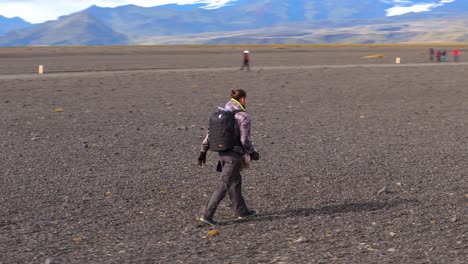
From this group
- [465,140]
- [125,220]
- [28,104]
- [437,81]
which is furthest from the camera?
[437,81]

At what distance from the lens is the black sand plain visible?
23.4 ft

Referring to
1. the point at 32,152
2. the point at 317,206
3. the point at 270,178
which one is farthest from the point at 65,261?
the point at 32,152

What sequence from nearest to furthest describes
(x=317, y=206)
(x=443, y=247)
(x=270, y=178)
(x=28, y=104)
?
(x=443, y=247) < (x=317, y=206) < (x=270, y=178) < (x=28, y=104)

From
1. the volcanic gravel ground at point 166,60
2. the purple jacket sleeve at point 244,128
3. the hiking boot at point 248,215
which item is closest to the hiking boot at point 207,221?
the hiking boot at point 248,215

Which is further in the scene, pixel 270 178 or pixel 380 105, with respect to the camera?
pixel 380 105

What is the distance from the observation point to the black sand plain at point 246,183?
7.12 meters

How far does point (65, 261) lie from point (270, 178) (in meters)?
4.61

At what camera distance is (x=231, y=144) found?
25.3 ft

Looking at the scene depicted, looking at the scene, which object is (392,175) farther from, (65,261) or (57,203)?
(65,261)

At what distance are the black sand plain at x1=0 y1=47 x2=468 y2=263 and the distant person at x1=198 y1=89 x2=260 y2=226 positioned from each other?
35 centimetres

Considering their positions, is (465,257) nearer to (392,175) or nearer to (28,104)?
(392,175)

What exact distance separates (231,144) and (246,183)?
2690 millimetres

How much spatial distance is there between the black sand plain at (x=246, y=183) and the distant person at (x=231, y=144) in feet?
1.14

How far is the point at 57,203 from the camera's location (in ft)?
29.6
